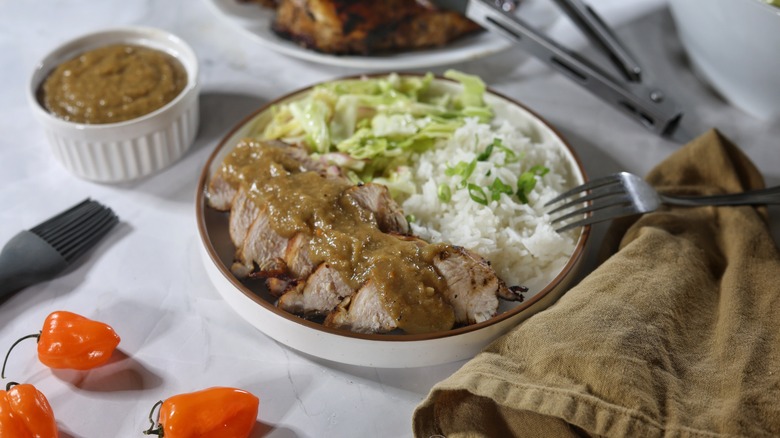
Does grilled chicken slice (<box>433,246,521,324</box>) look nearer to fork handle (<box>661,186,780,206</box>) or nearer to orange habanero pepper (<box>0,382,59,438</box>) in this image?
fork handle (<box>661,186,780,206</box>)

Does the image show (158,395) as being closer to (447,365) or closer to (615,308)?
(447,365)

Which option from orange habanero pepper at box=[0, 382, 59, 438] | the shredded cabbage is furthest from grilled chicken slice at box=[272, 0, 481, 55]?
orange habanero pepper at box=[0, 382, 59, 438]

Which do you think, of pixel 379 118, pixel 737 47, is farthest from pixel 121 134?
pixel 737 47

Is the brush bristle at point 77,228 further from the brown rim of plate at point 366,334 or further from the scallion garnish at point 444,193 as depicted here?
the scallion garnish at point 444,193

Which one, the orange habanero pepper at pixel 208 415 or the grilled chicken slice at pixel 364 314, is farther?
the grilled chicken slice at pixel 364 314

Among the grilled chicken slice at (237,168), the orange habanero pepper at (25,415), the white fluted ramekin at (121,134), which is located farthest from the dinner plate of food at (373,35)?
the orange habanero pepper at (25,415)

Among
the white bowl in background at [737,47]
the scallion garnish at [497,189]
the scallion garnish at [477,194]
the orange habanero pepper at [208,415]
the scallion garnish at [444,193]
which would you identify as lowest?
the orange habanero pepper at [208,415]

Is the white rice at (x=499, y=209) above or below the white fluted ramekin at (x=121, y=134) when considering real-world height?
above
